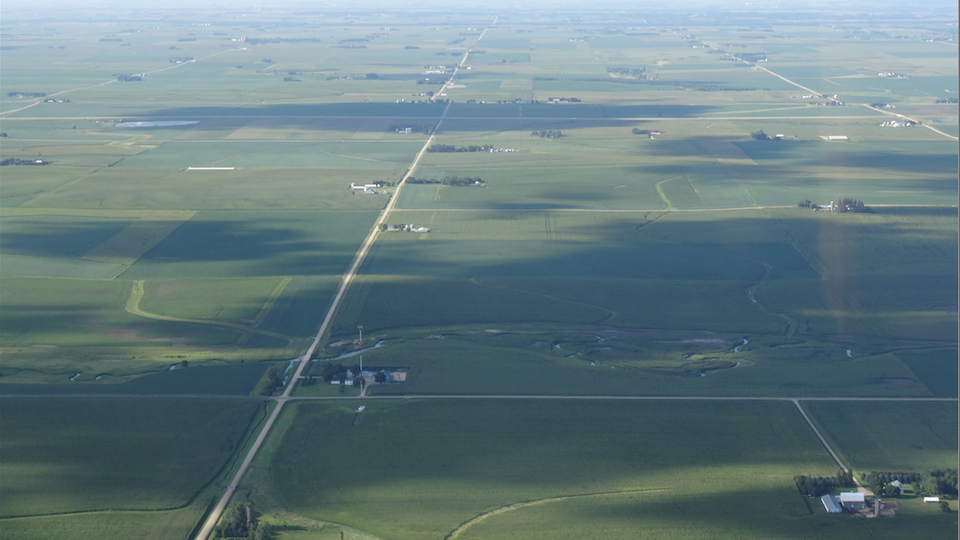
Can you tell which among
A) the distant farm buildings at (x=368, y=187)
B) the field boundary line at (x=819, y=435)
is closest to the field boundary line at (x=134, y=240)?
the distant farm buildings at (x=368, y=187)

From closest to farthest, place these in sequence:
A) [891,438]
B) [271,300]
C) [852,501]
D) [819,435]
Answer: [852,501] → [891,438] → [819,435] → [271,300]

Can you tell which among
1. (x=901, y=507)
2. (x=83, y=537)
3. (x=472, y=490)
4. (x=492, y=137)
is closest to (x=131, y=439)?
(x=83, y=537)

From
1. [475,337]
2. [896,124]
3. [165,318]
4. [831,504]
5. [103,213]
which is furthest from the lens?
Result: [896,124]

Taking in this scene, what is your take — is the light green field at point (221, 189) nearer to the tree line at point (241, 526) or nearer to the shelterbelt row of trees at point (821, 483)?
the tree line at point (241, 526)

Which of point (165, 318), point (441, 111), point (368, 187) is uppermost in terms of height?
point (441, 111)

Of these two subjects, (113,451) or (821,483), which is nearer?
(821,483)

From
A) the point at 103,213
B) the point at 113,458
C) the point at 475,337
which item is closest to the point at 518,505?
the point at 475,337

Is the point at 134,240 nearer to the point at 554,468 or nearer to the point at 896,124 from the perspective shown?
the point at 554,468

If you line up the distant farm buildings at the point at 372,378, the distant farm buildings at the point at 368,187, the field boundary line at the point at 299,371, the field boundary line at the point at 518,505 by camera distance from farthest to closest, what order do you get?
the distant farm buildings at the point at 368,187
the distant farm buildings at the point at 372,378
the field boundary line at the point at 299,371
the field boundary line at the point at 518,505
